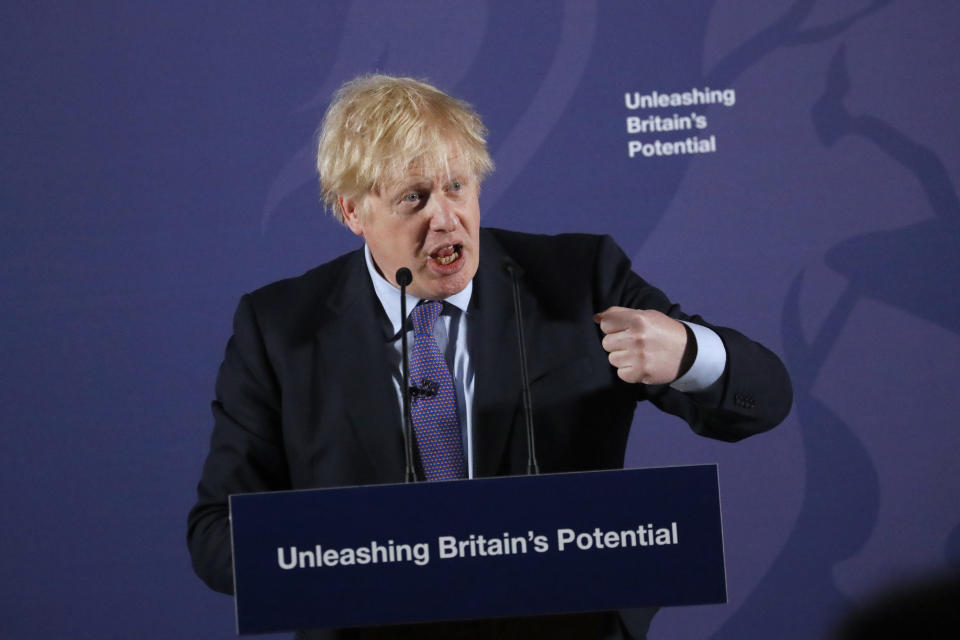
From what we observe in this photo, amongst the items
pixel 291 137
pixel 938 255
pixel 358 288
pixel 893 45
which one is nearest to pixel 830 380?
pixel 938 255

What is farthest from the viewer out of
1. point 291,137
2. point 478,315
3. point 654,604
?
point 291,137

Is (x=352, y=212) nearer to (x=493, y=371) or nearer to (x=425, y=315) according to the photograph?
(x=425, y=315)

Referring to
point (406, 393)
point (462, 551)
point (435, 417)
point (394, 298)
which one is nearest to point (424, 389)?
point (435, 417)

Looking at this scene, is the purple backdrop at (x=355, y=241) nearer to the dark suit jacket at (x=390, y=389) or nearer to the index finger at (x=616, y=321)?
the dark suit jacket at (x=390, y=389)

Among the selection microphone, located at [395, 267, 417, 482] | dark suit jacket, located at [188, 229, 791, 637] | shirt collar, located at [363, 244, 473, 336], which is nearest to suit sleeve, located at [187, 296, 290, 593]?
dark suit jacket, located at [188, 229, 791, 637]

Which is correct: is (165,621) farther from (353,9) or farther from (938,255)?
(938,255)

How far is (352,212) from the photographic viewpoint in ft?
7.89

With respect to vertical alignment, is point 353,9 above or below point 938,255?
above

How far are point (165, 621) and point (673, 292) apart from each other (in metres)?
1.80

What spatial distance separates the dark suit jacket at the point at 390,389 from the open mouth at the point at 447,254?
9cm

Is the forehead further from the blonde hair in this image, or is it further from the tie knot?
the tie knot

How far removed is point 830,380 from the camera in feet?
9.37

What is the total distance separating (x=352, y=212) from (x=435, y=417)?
61 centimetres

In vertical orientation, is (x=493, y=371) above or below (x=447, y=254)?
below
